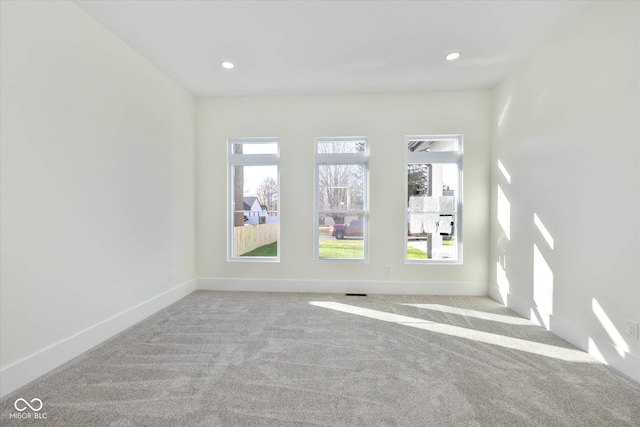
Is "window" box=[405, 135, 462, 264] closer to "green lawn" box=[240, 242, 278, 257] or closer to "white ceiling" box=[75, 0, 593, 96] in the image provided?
"white ceiling" box=[75, 0, 593, 96]

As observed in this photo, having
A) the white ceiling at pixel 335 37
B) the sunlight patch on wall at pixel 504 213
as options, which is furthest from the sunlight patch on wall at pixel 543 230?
the white ceiling at pixel 335 37

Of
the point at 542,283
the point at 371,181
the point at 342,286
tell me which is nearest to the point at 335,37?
the point at 371,181

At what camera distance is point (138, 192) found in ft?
9.68

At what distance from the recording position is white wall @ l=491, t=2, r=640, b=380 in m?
2.00

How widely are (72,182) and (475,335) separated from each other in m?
3.77

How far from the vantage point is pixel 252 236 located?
4.22 meters

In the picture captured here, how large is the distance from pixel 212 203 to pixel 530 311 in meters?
4.24

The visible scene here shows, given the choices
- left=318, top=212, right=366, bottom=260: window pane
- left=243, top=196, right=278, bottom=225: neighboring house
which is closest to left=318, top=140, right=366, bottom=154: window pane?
left=318, top=212, right=366, bottom=260: window pane

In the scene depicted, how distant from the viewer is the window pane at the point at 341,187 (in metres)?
4.10

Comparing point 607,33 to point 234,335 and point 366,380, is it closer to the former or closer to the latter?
point 366,380

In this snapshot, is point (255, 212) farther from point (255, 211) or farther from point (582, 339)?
point (582, 339)

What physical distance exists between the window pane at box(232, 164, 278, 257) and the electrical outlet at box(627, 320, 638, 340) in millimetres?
3633

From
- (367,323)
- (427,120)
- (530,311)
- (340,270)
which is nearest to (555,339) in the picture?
(530,311)

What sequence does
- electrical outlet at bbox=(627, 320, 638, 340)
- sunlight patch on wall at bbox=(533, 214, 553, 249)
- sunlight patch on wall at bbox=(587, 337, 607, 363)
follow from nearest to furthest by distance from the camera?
electrical outlet at bbox=(627, 320, 638, 340), sunlight patch on wall at bbox=(587, 337, 607, 363), sunlight patch on wall at bbox=(533, 214, 553, 249)
